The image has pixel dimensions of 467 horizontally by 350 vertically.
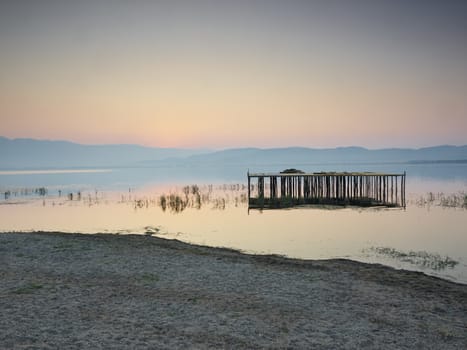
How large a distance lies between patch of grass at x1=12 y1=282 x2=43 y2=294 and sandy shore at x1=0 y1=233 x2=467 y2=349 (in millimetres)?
24

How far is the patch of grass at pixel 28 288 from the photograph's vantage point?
10.3 m

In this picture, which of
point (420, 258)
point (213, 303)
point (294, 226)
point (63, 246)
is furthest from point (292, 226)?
point (213, 303)

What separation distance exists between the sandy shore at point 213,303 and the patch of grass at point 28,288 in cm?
2

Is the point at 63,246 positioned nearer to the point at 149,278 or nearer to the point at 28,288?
the point at 28,288

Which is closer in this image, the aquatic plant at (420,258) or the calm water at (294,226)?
the aquatic plant at (420,258)

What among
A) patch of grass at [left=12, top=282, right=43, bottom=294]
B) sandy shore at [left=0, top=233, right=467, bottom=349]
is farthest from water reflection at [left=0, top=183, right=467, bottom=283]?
patch of grass at [left=12, top=282, right=43, bottom=294]

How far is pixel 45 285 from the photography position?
429 inches

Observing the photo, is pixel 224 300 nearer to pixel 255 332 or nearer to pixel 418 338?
pixel 255 332

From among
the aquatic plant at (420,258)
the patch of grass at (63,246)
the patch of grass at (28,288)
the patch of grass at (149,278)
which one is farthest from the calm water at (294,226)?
the patch of grass at (28,288)

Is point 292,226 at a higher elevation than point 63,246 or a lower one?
lower

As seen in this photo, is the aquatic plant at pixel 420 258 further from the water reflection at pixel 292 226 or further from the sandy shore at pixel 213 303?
the sandy shore at pixel 213 303

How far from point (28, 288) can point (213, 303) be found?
4.65 metres

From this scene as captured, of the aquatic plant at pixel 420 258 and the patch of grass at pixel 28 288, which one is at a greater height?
the patch of grass at pixel 28 288

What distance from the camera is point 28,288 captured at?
10570 millimetres
